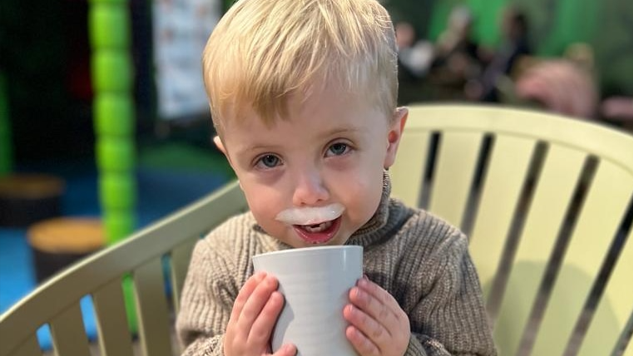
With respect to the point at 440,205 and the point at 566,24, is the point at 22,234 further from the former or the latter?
the point at 566,24

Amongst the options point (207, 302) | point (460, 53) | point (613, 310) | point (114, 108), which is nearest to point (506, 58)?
point (460, 53)

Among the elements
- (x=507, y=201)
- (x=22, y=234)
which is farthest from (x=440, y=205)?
(x=22, y=234)

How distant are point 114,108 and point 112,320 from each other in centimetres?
99

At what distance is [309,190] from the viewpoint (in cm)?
57

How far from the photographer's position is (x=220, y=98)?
0.60 m

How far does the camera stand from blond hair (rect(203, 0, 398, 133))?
0.56m

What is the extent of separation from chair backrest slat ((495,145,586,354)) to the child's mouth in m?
0.51

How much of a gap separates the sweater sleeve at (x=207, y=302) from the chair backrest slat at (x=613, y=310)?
0.48m

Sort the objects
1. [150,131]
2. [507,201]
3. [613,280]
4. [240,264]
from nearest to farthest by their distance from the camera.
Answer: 1. [240,264]
2. [613,280]
3. [507,201]
4. [150,131]

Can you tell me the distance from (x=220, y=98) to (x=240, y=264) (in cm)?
22

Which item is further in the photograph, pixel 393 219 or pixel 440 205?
pixel 440 205

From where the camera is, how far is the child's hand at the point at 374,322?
54cm

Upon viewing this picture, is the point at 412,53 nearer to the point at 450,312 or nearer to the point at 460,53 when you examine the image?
the point at 460,53

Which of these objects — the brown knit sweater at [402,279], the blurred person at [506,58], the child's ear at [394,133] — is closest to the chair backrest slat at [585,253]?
the brown knit sweater at [402,279]
